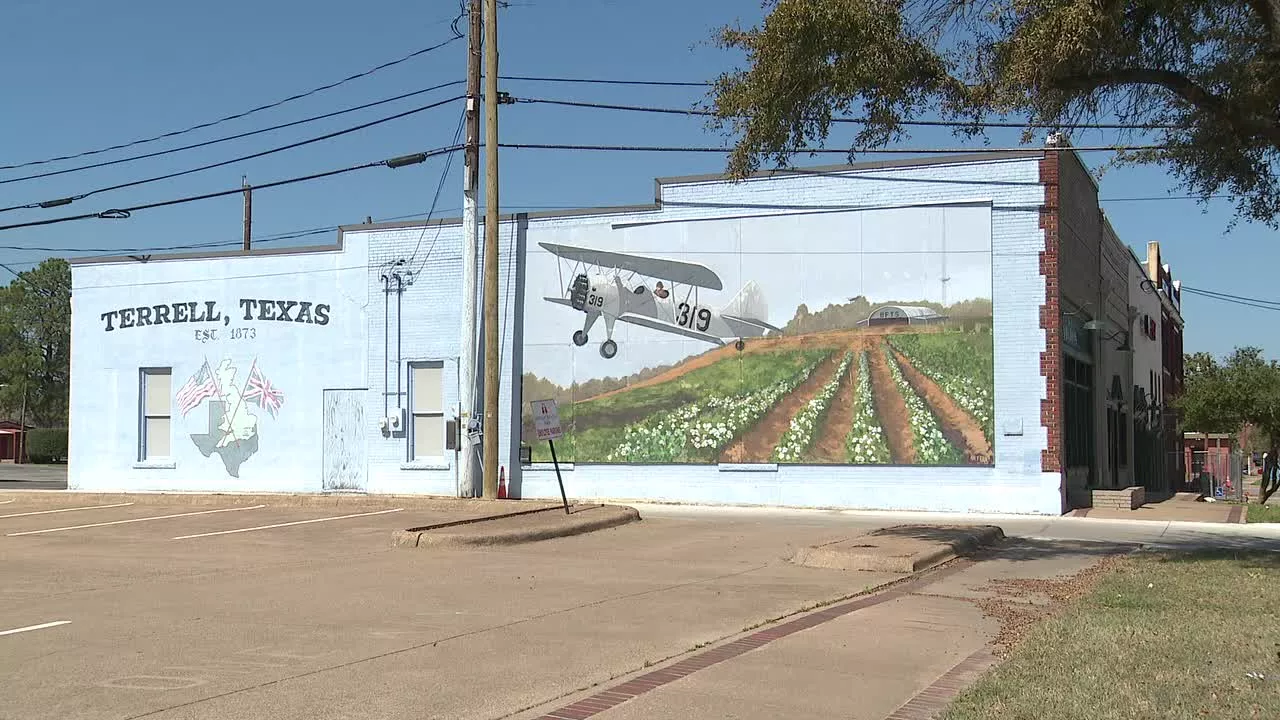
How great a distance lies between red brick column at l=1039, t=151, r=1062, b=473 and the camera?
934 inches

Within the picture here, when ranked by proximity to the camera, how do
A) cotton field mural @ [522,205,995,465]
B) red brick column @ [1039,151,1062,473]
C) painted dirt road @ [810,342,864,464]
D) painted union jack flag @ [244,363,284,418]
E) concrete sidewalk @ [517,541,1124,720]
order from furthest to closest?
painted union jack flag @ [244,363,284,418], painted dirt road @ [810,342,864,464], cotton field mural @ [522,205,995,465], red brick column @ [1039,151,1062,473], concrete sidewalk @ [517,541,1124,720]

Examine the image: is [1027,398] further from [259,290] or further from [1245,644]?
[259,290]

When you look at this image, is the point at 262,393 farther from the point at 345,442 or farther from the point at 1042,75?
the point at 1042,75

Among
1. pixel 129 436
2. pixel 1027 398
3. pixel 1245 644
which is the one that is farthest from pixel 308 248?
pixel 1245 644

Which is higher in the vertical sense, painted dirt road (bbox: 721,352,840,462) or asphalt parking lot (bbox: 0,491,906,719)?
painted dirt road (bbox: 721,352,840,462)

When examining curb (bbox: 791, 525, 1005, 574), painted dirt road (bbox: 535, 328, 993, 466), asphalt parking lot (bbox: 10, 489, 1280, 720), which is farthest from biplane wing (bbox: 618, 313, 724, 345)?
curb (bbox: 791, 525, 1005, 574)

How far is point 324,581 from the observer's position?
1298 cm

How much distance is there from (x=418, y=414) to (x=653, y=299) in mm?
6350

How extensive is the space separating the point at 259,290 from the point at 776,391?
13252 mm

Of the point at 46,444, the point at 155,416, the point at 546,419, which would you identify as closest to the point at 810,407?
the point at 546,419

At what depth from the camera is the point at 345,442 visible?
95.7ft

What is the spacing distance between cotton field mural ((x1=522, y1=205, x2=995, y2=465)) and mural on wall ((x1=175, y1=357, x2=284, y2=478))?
708 cm

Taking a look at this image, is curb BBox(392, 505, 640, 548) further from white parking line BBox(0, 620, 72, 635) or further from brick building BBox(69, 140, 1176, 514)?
brick building BBox(69, 140, 1176, 514)

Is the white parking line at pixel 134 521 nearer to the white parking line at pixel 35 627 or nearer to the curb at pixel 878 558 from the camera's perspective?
the white parking line at pixel 35 627
